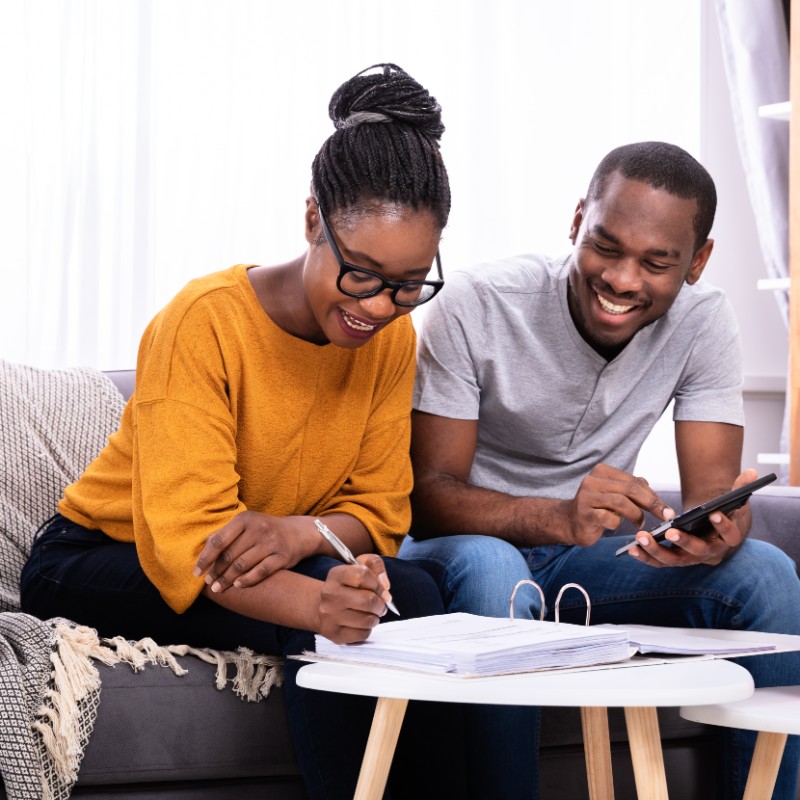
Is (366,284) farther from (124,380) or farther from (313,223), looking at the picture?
(124,380)

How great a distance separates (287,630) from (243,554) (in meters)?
0.15

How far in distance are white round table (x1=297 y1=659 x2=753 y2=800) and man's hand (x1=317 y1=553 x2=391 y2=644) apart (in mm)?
40

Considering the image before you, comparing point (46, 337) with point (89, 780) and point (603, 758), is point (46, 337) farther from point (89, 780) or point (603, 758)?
point (603, 758)

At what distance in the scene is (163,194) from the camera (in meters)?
2.60

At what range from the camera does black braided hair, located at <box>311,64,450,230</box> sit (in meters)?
1.34

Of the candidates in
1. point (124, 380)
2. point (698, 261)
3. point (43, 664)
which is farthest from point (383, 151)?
point (124, 380)

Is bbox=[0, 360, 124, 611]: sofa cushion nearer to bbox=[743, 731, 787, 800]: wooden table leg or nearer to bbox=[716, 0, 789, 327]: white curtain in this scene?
bbox=[743, 731, 787, 800]: wooden table leg

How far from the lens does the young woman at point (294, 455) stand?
1.28 meters

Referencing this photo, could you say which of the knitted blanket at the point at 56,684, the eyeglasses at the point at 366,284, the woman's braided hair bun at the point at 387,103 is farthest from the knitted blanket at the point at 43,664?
the woman's braided hair bun at the point at 387,103

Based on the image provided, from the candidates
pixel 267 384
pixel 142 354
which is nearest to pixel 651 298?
pixel 267 384

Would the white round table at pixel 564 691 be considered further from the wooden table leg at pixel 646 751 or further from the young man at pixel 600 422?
the young man at pixel 600 422

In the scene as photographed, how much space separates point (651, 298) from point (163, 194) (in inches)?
52.1

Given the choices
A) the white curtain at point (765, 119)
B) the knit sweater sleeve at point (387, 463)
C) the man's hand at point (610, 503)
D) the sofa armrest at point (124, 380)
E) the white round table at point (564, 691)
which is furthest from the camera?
the white curtain at point (765, 119)

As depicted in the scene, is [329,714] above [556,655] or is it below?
below
